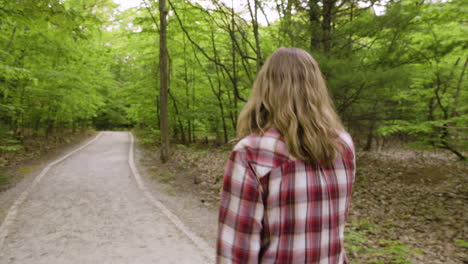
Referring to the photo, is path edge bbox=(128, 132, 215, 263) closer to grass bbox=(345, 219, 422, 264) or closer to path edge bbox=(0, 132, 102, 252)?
grass bbox=(345, 219, 422, 264)

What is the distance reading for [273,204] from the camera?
1.27 meters

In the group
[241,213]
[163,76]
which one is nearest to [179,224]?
[241,213]

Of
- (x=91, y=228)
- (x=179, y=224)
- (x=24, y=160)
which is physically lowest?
(x=179, y=224)

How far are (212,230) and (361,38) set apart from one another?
5.89 metres

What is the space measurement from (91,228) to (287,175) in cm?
513

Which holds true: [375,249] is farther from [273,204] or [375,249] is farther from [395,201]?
[273,204]

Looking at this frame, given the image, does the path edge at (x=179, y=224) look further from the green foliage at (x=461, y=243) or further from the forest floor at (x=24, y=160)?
the green foliage at (x=461, y=243)

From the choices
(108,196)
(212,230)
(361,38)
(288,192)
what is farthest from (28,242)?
(361,38)

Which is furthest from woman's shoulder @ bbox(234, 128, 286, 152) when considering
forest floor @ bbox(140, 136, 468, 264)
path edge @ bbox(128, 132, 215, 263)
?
forest floor @ bbox(140, 136, 468, 264)

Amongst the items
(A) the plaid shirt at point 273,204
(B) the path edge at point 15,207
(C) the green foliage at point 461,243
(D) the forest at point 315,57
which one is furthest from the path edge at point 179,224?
(C) the green foliage at point 461,243

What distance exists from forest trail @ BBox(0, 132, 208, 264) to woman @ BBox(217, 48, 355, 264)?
3.05 meters

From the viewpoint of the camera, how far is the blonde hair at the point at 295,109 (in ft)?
4.25

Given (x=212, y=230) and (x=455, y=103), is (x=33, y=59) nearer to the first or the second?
(x=212, y=230)

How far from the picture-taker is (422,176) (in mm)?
10109
